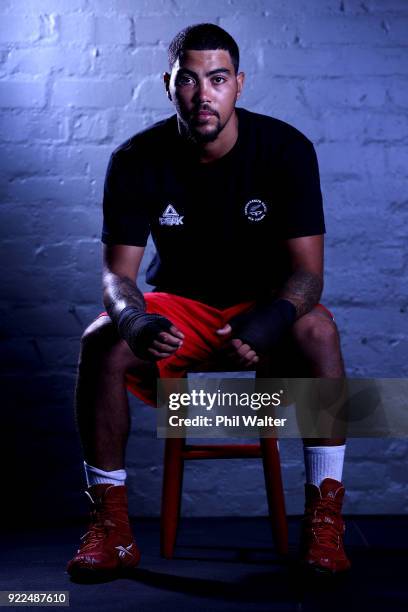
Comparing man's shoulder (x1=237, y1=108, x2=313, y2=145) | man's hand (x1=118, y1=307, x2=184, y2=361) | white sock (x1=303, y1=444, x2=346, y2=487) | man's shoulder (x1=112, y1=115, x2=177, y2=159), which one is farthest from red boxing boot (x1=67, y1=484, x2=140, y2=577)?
man's shoulder (x1=237, y1=108, x2=313, y2=145)

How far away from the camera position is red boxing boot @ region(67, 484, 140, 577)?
1.76 meters

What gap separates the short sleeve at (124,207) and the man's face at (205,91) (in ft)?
0.70

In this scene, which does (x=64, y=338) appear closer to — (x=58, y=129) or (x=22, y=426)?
(x=22, y=426)

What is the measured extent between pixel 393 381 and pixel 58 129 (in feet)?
4.74

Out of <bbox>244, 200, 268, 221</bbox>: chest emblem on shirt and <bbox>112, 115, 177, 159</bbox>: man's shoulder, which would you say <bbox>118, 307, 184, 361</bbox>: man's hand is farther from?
<bbox>112, 115, 177, 159</bbox>: man's shoulder

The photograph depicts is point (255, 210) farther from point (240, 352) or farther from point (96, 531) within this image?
point (96, 531)

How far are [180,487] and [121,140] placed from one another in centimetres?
120

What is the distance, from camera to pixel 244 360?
177 cm

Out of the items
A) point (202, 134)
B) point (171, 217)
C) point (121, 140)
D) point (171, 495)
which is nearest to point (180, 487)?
point (171, 495)

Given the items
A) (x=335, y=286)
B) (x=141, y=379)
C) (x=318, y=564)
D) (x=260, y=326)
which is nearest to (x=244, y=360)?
(x=260, y=326)

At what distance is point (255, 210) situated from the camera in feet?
6.75

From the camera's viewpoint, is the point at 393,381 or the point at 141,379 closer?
the point at 141,379

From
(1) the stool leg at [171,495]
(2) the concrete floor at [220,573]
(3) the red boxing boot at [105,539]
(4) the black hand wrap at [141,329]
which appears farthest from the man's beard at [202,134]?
(2) the concrete floor at [220,573]

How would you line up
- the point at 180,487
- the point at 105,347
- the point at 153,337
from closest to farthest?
the point at 153,337 < the point at 105,347 < the point at 180,487
